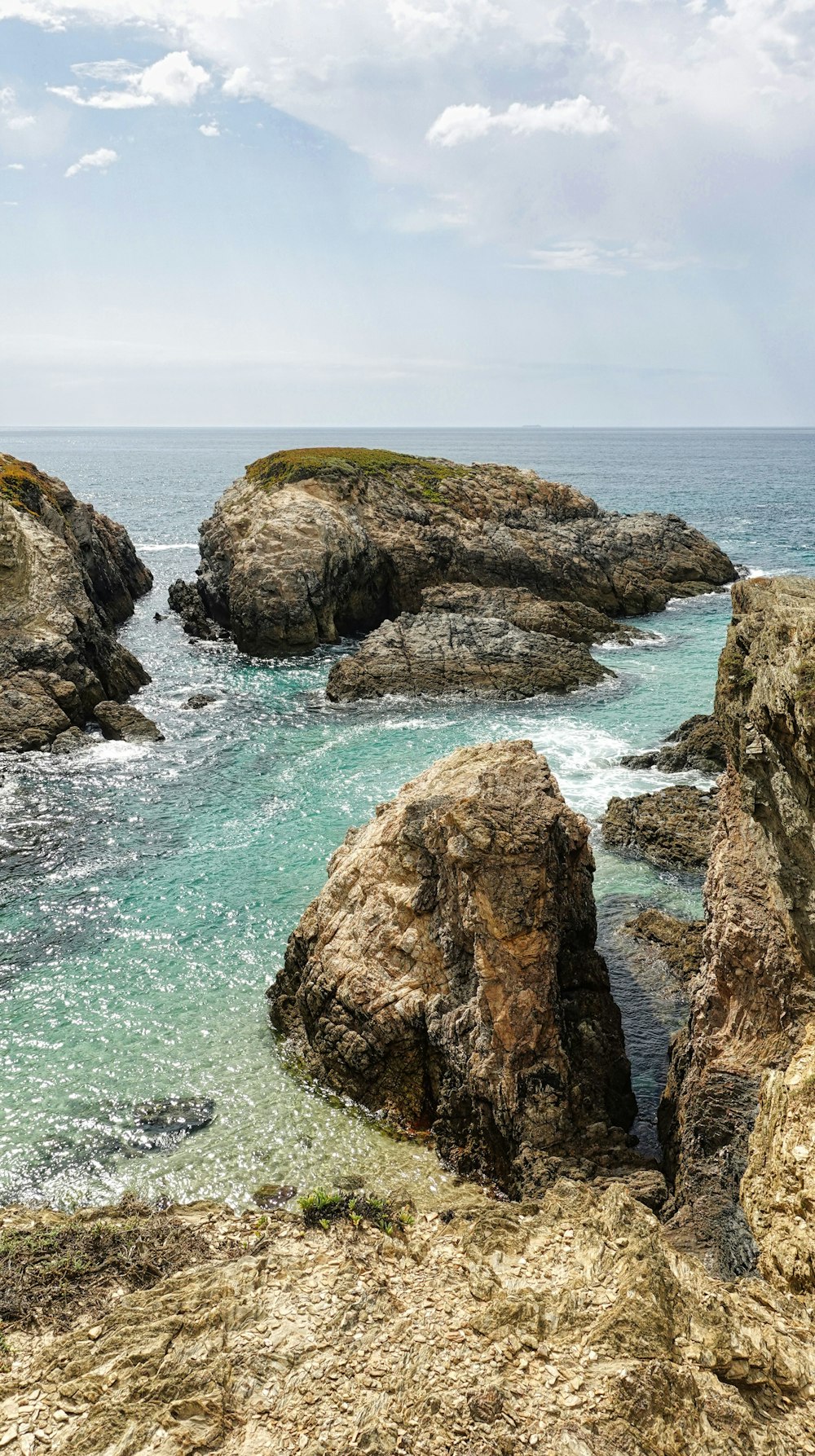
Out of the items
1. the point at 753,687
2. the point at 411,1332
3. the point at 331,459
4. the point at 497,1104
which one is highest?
the point at 331,459

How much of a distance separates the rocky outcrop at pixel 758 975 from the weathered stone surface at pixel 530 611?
34.7 metres

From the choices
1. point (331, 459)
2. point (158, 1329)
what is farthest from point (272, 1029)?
point (331, 459)

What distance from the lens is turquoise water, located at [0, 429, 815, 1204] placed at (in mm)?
16047

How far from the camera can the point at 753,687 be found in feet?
44.9

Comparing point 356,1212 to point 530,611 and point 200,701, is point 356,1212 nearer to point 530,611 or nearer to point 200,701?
point 200,701

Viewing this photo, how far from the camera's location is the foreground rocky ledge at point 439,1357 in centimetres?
799

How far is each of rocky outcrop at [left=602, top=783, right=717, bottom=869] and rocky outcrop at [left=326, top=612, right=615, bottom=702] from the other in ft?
49.6

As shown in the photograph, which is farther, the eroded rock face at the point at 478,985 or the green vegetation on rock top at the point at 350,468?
the green vegetation on rock top at the point at 350,468

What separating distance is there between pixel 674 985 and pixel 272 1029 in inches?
357

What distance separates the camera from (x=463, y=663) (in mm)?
45531

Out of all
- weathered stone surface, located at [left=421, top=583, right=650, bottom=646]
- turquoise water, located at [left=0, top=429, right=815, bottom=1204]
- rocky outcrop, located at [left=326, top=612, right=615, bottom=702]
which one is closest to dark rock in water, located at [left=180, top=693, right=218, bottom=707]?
turquoise water, located at [left=0, top=429, right=815, bottom=1204]

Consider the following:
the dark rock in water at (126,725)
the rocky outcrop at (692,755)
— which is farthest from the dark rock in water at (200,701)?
the rocky outcrop at (692,755)

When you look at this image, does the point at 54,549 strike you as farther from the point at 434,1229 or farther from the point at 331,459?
the point at 434,1229

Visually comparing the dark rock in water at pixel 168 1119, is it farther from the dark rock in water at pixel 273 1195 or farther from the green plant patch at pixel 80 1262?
the green plant patch at pixel 80 1262
